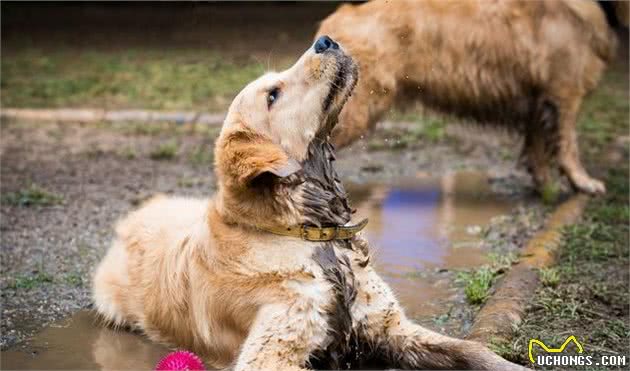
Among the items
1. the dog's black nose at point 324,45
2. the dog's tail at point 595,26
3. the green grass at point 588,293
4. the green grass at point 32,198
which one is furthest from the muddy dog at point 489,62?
the dog's black nose at point 324,45

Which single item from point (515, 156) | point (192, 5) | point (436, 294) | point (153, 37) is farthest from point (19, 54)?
point (436, 294)

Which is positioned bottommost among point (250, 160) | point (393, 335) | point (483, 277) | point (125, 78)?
point (125, 78)

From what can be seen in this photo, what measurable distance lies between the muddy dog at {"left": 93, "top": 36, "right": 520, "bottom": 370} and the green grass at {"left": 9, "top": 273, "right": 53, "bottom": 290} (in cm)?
114

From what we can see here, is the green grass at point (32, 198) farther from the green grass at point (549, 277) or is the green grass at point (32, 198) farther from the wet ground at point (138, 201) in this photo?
the green grass at point (549, 277)

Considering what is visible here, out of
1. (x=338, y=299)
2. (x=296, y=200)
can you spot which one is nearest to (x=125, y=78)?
(x=296, y=200)

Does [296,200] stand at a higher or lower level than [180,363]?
higher

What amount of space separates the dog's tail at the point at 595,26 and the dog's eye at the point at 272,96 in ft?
12.2

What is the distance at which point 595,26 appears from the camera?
22.5 feet

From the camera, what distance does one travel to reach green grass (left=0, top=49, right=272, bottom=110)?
10219mm

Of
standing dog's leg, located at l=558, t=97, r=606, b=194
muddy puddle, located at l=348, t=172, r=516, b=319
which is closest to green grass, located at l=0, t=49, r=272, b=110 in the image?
muddy puddle, located at l=348, t=172, r=516, b=319

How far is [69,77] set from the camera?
11383 mm

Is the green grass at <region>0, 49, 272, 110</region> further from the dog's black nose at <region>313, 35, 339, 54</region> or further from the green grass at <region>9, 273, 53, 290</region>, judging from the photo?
the dog's black nose at <region>313, 35, 339, 54</region>

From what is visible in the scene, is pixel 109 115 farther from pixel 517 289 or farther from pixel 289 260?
pixel 289 260

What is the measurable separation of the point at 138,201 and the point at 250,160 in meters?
3.23
